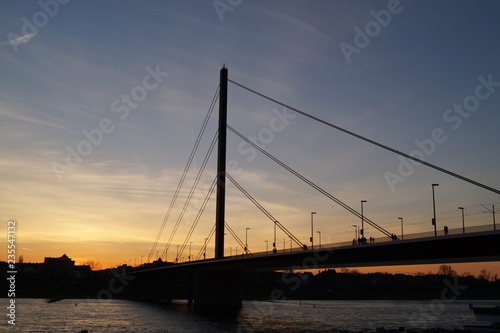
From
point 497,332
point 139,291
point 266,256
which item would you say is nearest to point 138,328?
point 266,256

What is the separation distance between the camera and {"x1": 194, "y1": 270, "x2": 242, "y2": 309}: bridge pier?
83.6 metres

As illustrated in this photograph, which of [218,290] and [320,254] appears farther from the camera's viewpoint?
[218,290]

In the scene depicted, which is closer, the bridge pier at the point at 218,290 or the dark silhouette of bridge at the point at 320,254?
the dark silhouette of bridge at the point at 320,254

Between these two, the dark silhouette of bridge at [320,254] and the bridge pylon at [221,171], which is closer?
the dark silhouette of bridge at [320,254]

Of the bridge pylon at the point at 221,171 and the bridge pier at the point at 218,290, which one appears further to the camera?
the bridge pier at the point at 218,290

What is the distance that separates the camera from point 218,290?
84.6m

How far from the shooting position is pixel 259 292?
177 meters

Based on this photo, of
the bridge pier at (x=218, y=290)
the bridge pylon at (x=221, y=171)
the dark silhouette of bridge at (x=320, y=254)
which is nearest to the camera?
the dark silhouette of bridge at (x=320, y=254)

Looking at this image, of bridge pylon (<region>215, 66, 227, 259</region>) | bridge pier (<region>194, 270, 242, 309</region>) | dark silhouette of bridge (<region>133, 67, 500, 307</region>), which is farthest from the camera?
bridge pier (<region>194, 270, 242, 309</region>)

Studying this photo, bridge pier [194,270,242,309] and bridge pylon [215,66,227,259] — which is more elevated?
bridge pylon [215,66,227,259]

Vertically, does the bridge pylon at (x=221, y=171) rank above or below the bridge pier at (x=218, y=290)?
above

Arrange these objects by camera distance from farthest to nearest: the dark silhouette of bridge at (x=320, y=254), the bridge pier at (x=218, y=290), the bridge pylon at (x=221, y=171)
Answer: the bridge pier at (x=218, y=290)
the bridge pylon at (x=221, y=171)
the dark silhouette of bridge at (x=320, y=254)

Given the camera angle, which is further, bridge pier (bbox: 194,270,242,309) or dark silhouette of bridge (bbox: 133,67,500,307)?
bridge pier (bbox: 194,270,242,309)

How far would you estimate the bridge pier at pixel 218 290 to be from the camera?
274 feet
